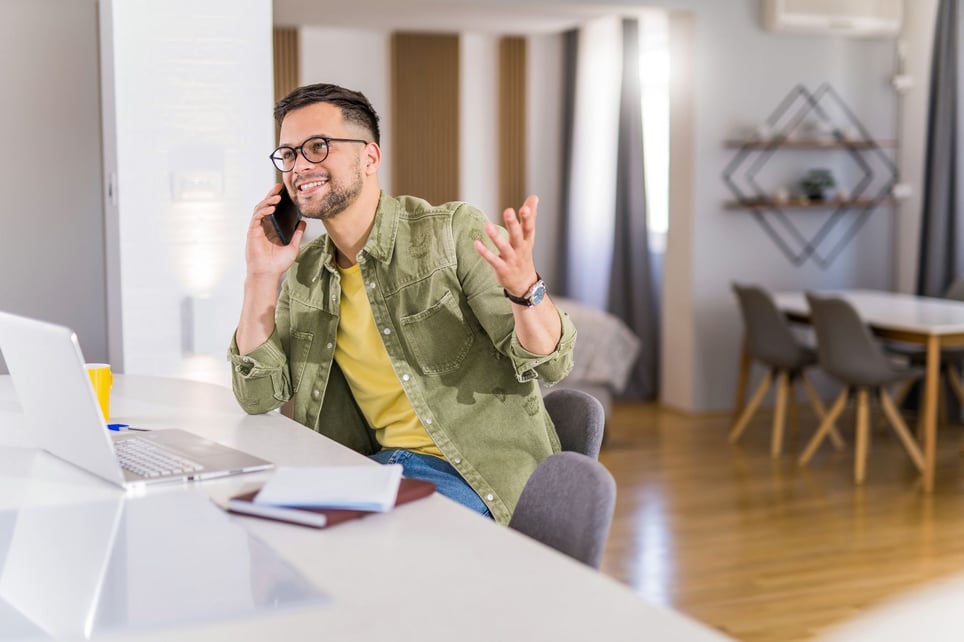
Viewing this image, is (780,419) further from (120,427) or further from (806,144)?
(120,427)

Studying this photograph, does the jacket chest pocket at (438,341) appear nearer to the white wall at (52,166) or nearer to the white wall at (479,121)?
the white wall at (52,166)

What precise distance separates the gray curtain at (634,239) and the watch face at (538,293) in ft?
16.6

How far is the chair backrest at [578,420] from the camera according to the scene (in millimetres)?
2092

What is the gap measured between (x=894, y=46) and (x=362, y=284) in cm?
547

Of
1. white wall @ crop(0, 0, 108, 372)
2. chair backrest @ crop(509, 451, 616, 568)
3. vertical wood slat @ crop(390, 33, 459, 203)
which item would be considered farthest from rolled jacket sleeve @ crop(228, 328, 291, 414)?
vertical wood slat @ crop(390, 33, 459, 203)

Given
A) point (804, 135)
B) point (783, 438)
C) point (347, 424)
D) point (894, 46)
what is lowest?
point (783, 438)

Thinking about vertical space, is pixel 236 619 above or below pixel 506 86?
below

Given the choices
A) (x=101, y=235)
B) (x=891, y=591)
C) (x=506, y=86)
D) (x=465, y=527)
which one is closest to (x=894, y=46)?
(x=506, y=86)

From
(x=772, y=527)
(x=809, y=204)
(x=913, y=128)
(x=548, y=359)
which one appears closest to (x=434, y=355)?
(x=548, y=359)

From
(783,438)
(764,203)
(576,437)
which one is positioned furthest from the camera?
(764,203)

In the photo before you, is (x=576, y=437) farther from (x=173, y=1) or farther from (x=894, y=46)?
(x=894, y=46)

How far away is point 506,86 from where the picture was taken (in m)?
7.72

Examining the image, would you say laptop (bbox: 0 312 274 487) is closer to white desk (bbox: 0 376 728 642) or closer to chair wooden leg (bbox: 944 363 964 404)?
white desk (bbox: 0 376 728 642)

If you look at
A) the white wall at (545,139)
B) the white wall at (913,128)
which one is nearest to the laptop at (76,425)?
the white wall at (913,128)
